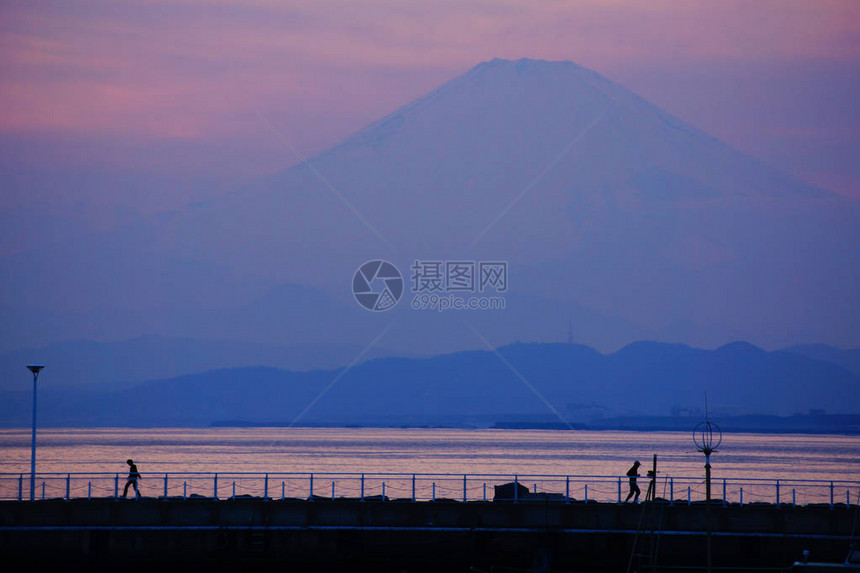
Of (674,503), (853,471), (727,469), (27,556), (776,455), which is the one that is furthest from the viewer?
(776,455)

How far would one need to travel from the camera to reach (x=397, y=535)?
113 feet

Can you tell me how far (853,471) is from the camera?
398ft

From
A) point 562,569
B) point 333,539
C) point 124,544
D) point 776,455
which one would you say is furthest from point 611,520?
point 776,455

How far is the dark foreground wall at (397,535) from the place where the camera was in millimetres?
33906

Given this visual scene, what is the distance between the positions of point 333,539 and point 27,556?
29.6 ft

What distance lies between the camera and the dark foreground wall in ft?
111

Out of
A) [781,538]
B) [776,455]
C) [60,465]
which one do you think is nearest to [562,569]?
[781,538]

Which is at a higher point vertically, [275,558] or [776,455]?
[776,455]

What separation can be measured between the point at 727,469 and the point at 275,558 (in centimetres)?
8451

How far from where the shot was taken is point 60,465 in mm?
115312

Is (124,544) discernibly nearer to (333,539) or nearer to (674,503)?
(333,539)

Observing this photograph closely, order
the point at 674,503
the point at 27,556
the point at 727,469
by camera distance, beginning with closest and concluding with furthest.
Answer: the point at 27,556 → the point at 674,503 → the point at 727,469

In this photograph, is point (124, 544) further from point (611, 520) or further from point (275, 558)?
point (611, 520)

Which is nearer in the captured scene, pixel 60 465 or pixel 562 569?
pixel 562 569
